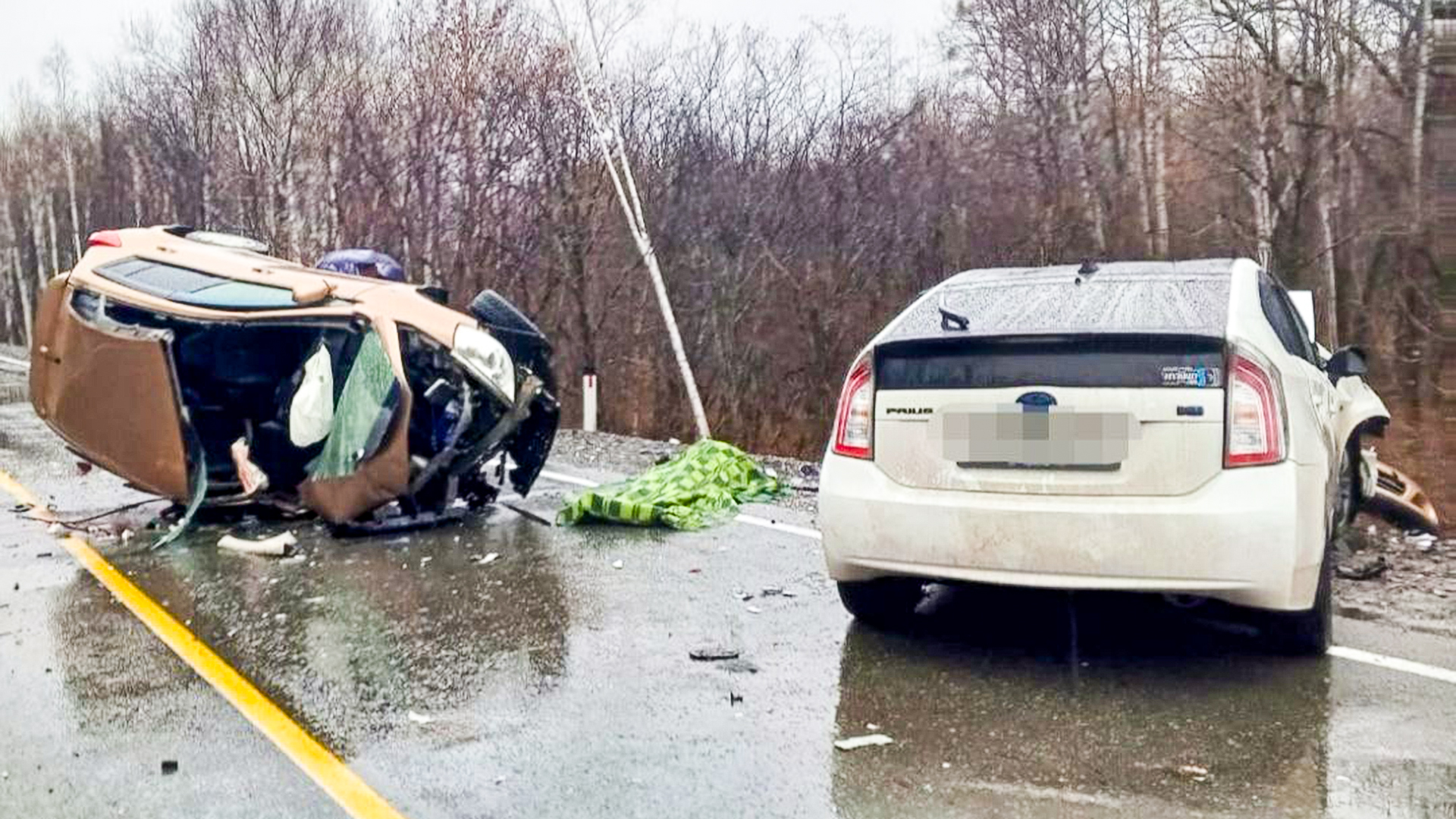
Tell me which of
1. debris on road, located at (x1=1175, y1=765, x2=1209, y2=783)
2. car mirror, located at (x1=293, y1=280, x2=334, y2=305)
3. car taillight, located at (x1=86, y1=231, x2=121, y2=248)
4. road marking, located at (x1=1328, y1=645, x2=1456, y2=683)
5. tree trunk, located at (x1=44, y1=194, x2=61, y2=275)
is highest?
tree trunk, located at (x1=44, y1=194, x2=61, y2=275)

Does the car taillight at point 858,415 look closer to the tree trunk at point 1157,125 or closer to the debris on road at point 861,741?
the debris on road at point 861,741

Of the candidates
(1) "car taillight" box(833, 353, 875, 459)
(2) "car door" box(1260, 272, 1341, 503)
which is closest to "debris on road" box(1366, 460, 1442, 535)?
(2) "car door" box(1260, 272, 1341, 503)

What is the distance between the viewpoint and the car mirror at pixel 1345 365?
591 cm

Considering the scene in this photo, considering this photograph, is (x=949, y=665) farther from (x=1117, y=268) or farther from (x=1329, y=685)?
(x=1117, y=268)

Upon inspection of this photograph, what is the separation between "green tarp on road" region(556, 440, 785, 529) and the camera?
314 inches

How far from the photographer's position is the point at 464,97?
63.6ft

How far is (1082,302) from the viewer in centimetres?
500

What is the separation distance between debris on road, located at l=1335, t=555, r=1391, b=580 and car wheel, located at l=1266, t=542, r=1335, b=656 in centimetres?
151

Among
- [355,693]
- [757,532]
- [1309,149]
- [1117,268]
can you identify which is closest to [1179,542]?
[1117,268]

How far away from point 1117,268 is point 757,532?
2868mm

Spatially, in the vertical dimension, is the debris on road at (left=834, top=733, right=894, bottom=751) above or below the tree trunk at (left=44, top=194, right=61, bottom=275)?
below

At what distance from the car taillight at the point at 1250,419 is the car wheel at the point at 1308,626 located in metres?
0.59

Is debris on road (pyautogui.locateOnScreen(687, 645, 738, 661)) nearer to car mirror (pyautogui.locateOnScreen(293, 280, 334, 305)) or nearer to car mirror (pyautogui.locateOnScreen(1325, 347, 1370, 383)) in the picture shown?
car mirror (pyautogui.locateOnScreen(1325, 347, 1370, 383))

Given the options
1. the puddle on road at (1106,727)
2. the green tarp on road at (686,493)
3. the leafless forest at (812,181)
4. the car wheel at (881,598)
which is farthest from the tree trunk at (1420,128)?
the car wheel at (881,598)
